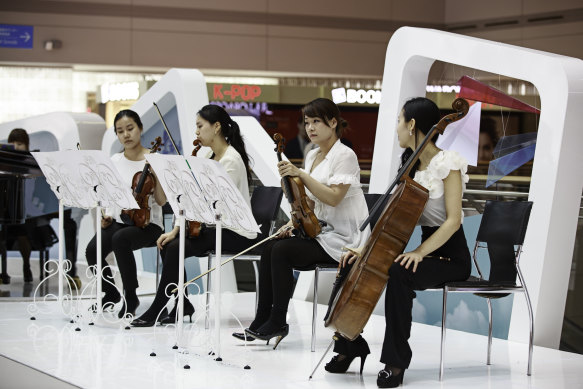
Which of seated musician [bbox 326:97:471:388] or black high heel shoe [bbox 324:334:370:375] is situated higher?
seated musician [bbox 326:97:471:388]

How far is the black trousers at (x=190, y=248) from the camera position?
4383mm

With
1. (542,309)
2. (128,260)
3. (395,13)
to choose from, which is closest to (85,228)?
(128,260)

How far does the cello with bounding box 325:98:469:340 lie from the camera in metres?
3.08

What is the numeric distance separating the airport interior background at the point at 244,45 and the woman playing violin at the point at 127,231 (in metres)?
7.29

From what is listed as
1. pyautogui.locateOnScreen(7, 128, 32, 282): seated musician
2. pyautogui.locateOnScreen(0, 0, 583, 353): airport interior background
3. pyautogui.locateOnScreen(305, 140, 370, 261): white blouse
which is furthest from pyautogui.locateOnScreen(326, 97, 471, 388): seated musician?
pyautogui.locateOnScreen(0, 0, 583, 353): airport interior background

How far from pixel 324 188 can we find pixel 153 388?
1185 mm

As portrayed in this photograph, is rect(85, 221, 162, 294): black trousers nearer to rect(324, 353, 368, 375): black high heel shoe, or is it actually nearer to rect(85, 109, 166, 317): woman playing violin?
rect(85, 109, 166, 317): woman playing violin

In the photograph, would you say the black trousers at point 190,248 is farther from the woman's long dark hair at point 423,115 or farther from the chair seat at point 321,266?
the woman's long dark hair at point 423,115

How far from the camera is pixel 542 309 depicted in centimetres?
413

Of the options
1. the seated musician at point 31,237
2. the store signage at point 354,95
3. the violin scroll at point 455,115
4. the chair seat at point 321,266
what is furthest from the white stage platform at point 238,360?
the store signage at point 354,95

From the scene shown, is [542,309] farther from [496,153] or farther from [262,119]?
[262,119]

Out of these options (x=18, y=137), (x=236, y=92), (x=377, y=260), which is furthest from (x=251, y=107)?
(x=377, y=260)

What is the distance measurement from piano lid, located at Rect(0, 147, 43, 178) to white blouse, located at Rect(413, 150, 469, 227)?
3.34 m

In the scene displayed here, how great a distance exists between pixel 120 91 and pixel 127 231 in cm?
846
